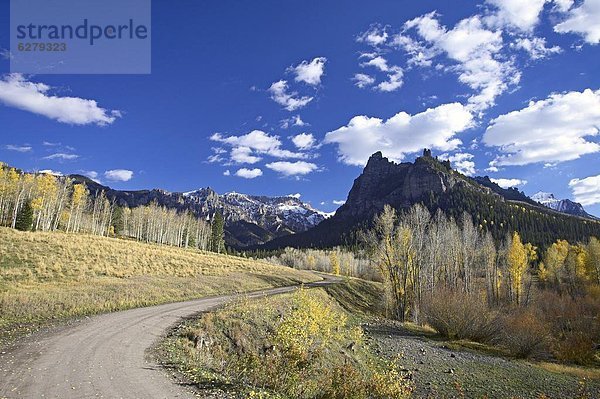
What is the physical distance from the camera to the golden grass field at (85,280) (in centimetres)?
2159

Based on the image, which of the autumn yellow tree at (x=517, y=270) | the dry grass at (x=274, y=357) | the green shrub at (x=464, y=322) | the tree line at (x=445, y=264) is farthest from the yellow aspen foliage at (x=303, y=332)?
the autumn yellow tree at (x=517, y=270)

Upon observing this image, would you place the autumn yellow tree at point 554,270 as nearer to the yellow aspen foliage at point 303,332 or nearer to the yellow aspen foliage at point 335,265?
the yellow aspen foliage at point 335,265

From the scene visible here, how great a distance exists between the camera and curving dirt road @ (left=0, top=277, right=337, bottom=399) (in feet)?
→ 33.8

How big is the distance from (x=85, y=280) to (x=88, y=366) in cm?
2277

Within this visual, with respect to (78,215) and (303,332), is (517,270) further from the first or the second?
(78,215)

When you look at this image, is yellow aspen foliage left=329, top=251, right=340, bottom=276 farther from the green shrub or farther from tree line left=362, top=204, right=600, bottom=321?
the green shrub

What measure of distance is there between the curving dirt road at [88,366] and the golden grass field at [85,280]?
11.1 feet

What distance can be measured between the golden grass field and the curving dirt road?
338 cm

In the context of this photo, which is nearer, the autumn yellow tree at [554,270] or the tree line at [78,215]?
the tree line at [78,215]

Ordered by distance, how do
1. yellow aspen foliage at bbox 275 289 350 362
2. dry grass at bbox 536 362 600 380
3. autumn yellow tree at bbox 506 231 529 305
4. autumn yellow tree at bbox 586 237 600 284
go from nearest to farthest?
1. yellow aspen foliage at bbox 275 289 350 362
2. dry grass at bbox 536 362 600 380
3. autumn yellow tree at bbox 506 231 529 305
4. autumn yellow tree at bbox 586 237 600 284

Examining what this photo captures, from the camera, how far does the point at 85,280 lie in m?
31.6

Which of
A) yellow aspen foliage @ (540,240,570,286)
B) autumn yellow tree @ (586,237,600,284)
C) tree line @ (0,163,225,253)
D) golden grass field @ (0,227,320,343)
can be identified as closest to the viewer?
golden grass field @ (0,227,320,343)

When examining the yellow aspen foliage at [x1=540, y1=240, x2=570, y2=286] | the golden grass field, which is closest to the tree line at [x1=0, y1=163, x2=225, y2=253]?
the golden grass field

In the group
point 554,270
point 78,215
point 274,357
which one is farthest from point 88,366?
point 78,215
